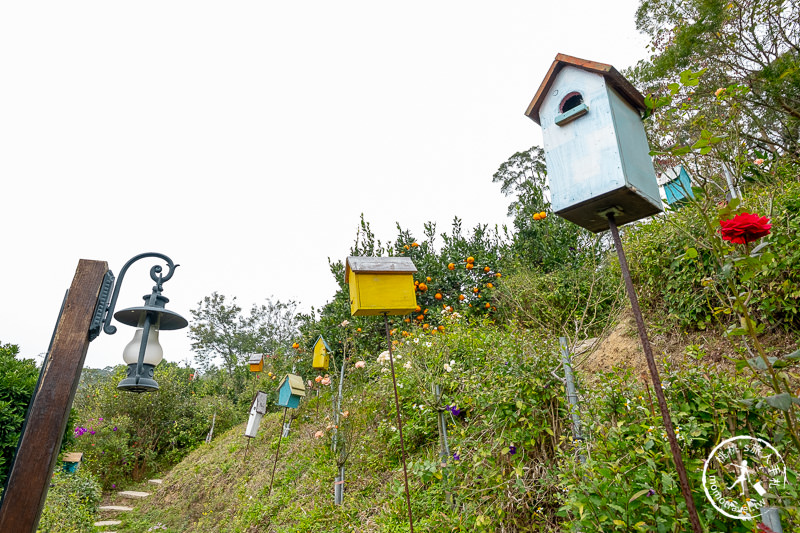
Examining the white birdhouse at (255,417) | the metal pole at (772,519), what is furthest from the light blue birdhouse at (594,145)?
the white birdhouse at (255,417)

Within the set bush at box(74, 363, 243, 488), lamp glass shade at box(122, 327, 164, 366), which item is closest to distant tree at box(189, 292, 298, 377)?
bush at box(74, 363, 243, 488)

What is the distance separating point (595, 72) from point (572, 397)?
1.81 metres

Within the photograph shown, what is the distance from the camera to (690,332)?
412 cm

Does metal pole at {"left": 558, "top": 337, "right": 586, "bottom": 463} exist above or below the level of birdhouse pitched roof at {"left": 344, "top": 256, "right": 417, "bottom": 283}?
below

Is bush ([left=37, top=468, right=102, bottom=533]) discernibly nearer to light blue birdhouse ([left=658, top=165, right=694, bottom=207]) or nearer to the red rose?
the red rose

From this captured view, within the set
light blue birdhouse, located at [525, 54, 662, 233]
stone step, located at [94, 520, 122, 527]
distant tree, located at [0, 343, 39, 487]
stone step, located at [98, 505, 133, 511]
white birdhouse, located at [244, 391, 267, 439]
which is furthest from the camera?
stone step, located at [98, 505, 133, 511]

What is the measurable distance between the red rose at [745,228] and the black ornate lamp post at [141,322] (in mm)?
2879

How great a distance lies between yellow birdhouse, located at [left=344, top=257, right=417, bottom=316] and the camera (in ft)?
11.9

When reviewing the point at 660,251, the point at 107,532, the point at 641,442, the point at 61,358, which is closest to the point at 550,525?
the point at 641,442

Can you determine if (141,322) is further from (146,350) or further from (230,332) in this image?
(230,332)

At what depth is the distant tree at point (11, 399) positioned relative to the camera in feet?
12.9

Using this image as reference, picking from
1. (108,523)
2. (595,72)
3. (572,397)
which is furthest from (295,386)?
(595,72)

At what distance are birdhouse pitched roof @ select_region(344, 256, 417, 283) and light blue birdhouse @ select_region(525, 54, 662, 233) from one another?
1.94 meters

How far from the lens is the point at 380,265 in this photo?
147 inches
